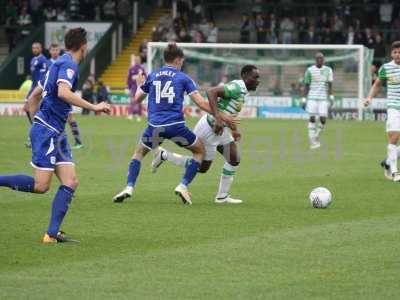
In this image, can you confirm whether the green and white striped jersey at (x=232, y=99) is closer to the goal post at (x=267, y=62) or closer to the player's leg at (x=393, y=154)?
the player's leg at (x=393, y=154)

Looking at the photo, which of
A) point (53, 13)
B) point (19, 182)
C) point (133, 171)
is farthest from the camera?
point (53, 13)

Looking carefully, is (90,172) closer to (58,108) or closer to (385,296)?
(58,108)

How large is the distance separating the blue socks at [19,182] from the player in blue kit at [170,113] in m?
3.44

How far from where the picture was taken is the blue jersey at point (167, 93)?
13906mm

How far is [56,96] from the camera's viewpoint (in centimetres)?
1068

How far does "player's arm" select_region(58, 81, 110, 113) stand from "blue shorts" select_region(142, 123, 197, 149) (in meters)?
3.69

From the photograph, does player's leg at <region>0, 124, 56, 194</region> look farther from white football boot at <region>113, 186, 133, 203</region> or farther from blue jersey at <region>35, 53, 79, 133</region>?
white football boot at <region>113, 186, 133, 203</region>

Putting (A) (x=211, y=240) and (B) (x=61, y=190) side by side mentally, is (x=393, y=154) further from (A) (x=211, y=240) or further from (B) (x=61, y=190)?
(B) (x=61, y=190)

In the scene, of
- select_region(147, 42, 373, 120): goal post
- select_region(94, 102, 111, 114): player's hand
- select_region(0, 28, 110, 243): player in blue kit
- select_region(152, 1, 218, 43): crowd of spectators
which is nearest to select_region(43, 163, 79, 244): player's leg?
select_region(0, 28, 110, 243): player in blue kit

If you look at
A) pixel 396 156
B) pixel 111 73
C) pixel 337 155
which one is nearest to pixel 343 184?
pixel 396 156

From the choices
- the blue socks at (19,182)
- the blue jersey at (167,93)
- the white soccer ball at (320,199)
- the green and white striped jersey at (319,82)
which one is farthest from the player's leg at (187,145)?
the green and white striped jersey at (319,82)

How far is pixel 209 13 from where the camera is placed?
46.8 metres

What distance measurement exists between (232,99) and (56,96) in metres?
3.96

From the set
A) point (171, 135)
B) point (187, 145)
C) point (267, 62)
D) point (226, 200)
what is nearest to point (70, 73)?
point (171, 135)
